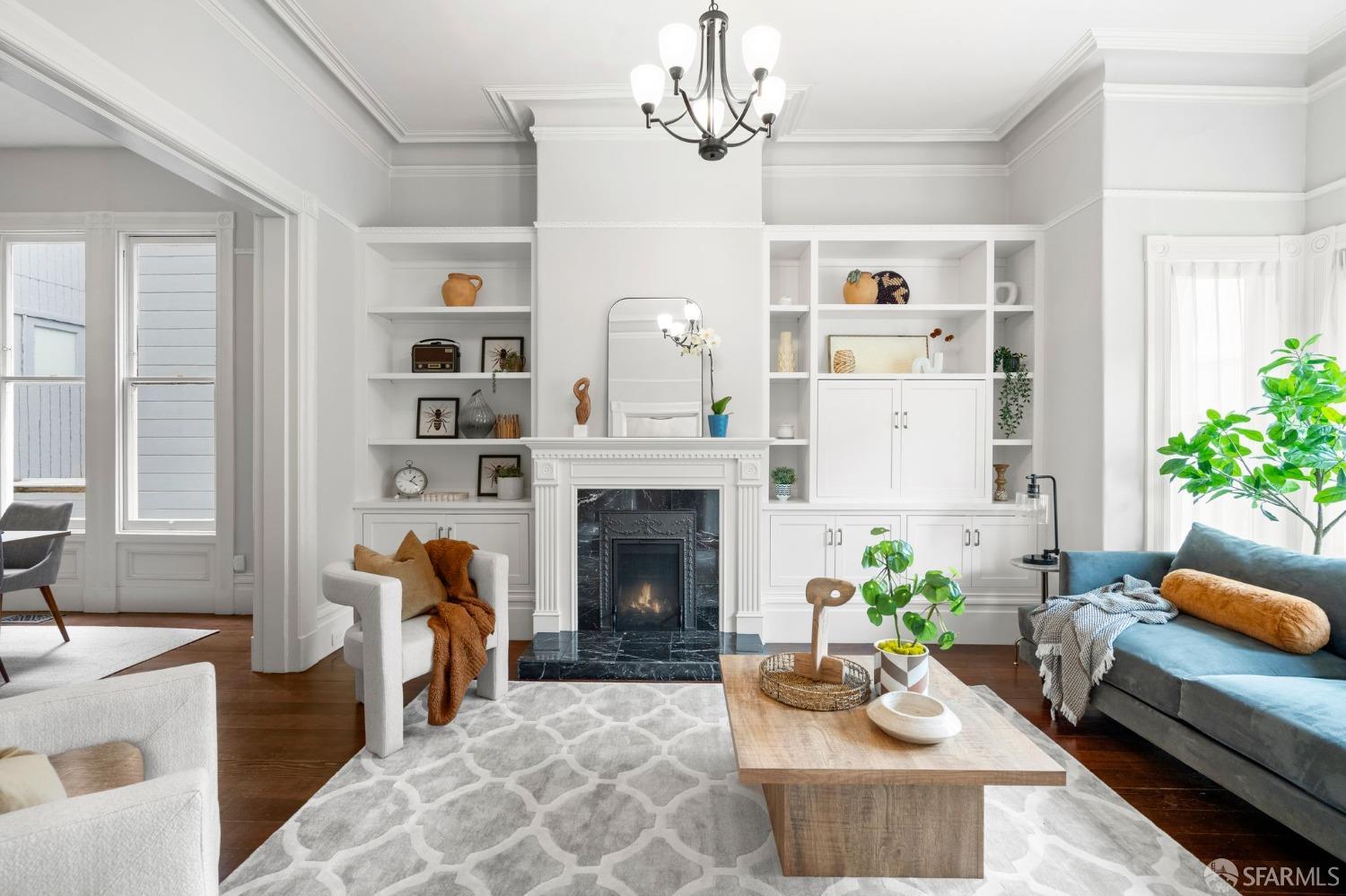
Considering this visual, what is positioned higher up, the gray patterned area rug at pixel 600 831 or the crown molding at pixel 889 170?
the crown molding at pixel 889 170

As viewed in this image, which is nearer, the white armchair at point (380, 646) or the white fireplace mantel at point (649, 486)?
the white armchair at point (380, 646)

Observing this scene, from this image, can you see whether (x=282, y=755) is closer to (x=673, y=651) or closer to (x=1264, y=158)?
(x=673, y=651)

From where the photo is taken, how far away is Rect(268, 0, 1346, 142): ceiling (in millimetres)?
3113

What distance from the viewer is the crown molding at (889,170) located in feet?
14.9

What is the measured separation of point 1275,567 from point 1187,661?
0.76 m

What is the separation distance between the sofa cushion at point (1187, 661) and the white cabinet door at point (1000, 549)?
55.0 inches

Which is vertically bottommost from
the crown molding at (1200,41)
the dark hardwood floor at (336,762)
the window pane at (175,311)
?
the dark hardwood floor at (336,762)

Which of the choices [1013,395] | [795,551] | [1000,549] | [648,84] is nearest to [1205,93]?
[1013,395]

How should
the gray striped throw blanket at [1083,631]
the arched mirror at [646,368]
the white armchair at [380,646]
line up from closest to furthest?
the white armchair at [380,646] < the gray striped throw blanket at [1083,631] < the arched mirror at [646,368]

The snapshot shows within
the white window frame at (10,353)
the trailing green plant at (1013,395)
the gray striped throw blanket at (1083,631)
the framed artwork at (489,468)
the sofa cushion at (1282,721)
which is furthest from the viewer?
the white window frame at (10,353)

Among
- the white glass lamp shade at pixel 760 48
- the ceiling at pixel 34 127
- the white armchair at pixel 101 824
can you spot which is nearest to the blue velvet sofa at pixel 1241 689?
the white glass lamp shade at pixel 760 48

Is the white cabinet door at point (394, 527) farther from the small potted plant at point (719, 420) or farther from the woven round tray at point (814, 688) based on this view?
the woven round tray at point (814, 688)

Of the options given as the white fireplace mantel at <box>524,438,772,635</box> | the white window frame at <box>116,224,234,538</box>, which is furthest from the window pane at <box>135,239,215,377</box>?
the white fireplace mantel at <box>524,438,772,635</box>

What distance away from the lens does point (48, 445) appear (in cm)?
480
